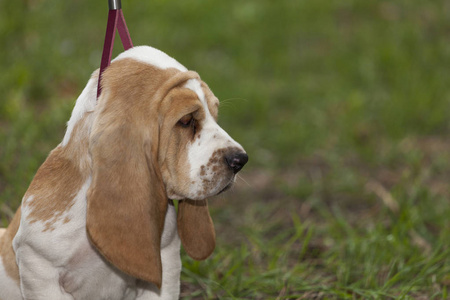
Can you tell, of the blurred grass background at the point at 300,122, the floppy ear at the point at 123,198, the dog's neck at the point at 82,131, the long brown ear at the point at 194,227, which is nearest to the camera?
the floppy ear at the point at 123,198

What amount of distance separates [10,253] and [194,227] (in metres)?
0.84

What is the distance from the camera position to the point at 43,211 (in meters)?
2.65

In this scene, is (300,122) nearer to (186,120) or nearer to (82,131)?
(186,120)

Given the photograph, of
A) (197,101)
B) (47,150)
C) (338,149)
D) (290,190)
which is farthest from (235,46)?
(197,101)

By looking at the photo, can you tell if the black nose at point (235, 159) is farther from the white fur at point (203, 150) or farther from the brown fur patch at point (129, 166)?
the brown fur patch at point (129, 166)

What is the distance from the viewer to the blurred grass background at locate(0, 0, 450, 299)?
4051 millimetres

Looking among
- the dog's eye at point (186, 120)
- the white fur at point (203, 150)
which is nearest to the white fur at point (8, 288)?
the white fur at point (203, 150)

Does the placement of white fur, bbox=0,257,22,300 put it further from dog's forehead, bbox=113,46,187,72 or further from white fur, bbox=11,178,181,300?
dog's forehead, bbox=113,46,187,72

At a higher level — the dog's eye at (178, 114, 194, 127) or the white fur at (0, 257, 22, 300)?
the dog's eye at (178, 114, 194, 127)

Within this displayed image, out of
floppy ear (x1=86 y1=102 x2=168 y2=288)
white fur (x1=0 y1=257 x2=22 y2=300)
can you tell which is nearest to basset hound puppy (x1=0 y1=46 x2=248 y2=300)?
floppy ear (x1=86 y1=102 x2=168 y2=288)

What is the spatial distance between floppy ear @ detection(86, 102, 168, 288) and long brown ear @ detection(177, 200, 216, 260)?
41cm

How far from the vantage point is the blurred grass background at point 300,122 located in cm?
405

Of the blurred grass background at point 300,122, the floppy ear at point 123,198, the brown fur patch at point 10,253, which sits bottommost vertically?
the blurred grass background at point 300,122

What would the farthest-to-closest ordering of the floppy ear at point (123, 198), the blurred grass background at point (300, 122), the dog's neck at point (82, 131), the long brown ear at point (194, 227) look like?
the blurred grass background at point (300, 122) < the long brown ear at point (194, 227) < the dog's neck at point (82, 131) < the floppy ear at point (123, 198)
